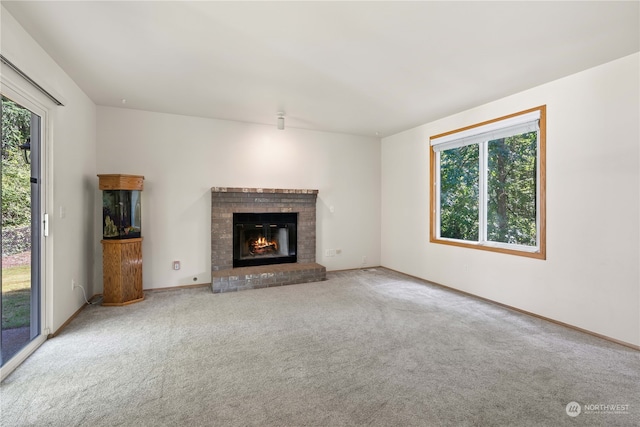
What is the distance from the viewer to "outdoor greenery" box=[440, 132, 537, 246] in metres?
3.55

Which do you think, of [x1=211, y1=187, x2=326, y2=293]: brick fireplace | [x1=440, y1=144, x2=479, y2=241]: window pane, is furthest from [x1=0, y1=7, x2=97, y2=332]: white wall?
[x1=440, y1=144, x2=479, y2=241]: window pane

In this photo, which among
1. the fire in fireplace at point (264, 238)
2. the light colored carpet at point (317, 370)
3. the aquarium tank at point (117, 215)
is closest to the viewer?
the light colored carpet at point (317, 370)

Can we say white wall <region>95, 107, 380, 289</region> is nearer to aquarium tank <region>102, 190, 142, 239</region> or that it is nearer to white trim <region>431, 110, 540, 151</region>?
aquarium tank <region>102, 190, 142, 239</region>

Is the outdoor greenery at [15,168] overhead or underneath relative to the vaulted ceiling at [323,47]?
underneath

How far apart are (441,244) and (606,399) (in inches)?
109

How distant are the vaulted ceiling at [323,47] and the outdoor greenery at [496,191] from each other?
0.72m

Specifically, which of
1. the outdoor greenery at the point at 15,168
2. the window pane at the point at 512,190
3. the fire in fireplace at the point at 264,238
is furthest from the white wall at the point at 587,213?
the outdoor greenery at the point at 15,168

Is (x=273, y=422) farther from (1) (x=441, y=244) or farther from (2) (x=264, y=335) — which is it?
(1) (x=441, y=244)

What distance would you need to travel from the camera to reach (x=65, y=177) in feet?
10.0

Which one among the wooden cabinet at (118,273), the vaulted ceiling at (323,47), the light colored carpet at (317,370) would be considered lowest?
the light colored carpet at (317,370)

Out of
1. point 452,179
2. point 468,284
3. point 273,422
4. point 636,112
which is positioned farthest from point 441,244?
point 273,422

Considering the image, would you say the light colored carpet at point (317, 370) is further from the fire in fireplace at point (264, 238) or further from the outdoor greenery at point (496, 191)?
the fire in fireplace at point (264, 238)

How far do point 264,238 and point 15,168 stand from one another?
3205mm

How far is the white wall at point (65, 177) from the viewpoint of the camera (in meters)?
2.37
